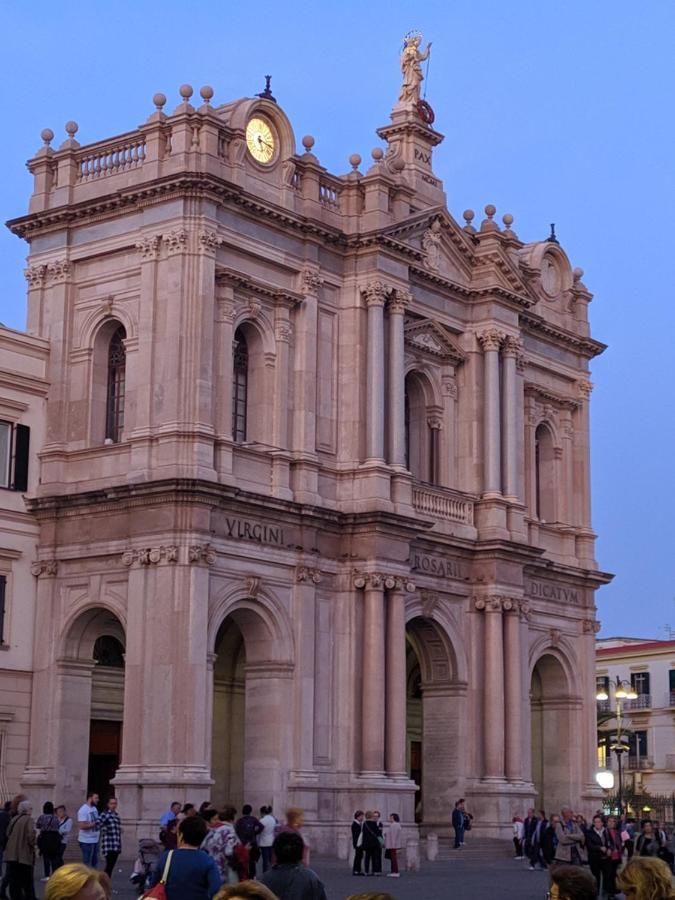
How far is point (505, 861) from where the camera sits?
142 ft

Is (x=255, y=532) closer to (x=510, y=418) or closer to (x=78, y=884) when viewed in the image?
(x=510, y=418)

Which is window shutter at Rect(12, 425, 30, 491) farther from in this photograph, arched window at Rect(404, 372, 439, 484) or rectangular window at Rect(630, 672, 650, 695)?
rectangular window at Rect(630, 672, 650, 695)

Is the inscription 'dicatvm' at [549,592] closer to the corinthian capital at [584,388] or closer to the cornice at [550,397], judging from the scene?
the cornice at [550,397]

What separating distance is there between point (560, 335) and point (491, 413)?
21.5 ft

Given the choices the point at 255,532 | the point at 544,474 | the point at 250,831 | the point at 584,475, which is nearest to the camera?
the point at 250,831

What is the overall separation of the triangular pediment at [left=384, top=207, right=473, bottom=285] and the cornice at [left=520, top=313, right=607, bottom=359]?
3215mm

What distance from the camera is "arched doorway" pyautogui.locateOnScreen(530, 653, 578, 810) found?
51.8 meters

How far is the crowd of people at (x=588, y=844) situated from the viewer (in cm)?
2931

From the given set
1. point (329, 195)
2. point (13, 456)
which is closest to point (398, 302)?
point (329, 195)

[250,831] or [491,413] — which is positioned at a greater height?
[491,413]

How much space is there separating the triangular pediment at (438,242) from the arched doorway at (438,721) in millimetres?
10165

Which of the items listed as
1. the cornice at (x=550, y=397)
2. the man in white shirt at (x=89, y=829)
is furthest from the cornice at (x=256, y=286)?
the man in white shirt at (x=89, y=829)

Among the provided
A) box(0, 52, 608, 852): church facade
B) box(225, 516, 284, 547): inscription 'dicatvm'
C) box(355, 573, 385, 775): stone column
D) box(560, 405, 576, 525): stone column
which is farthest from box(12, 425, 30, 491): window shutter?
box(560, 405, 576, 525): stone column

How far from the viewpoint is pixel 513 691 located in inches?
1859
